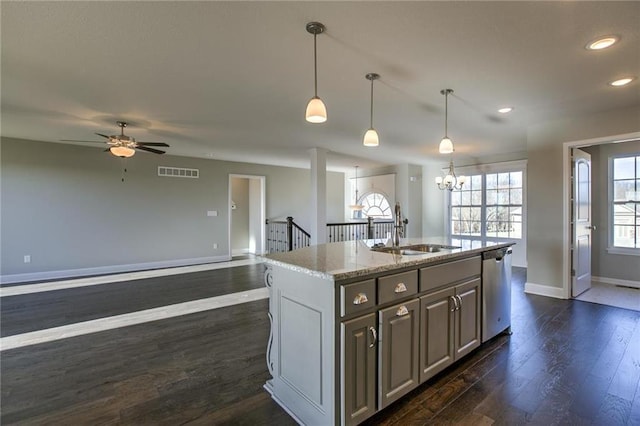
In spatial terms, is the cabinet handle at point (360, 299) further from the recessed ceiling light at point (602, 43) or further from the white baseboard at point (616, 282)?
the white baseboard at point (616, 282)

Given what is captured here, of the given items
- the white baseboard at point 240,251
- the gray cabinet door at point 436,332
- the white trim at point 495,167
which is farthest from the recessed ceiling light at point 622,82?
the white baseboard at point 240,251

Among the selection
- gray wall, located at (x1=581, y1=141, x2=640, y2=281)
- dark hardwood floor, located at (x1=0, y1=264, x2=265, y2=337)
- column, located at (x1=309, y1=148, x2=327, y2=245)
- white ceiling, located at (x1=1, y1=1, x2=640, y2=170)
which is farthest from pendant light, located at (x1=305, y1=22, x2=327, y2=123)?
gray wall, located at (x1=581, y1=141, x2=640, y2=281)

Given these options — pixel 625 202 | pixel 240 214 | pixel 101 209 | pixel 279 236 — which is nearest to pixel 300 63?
pixel 101 209

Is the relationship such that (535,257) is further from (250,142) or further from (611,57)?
(250,142)

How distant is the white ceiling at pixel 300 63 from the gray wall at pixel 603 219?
185 cm

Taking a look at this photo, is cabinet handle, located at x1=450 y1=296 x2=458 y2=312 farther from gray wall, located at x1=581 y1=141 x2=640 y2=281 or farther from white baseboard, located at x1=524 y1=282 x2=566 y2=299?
gray wall, located at x1=581 y1=141 x2=640 y2=281

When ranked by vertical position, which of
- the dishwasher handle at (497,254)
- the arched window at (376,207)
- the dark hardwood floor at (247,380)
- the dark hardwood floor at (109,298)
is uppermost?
the arched window at (376,207)

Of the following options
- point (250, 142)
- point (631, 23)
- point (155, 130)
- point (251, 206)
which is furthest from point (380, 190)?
point (631, 23)

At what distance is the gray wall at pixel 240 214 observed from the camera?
9.08 meters

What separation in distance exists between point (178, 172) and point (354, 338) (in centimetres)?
663

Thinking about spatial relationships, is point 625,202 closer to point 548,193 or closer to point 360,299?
point 548,193

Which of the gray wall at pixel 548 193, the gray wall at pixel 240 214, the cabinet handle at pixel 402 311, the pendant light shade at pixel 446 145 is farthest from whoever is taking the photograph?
the gray wall at pixel 240 214

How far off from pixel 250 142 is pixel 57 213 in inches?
155

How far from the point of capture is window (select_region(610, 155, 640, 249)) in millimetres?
5035
